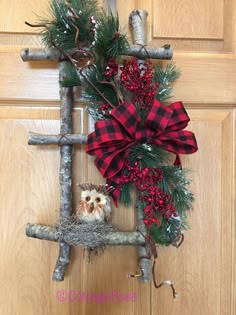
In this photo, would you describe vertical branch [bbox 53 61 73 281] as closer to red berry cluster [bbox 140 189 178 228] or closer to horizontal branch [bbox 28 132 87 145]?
horizontal branch [bbox 28 132 87 145]

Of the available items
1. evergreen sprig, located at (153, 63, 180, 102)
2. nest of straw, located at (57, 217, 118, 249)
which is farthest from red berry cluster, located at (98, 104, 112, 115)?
nest of straw, located at (57, 217, 118, 249)

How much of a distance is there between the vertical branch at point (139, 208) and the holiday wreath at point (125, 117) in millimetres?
21

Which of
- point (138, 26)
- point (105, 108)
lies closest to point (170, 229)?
point (105, 108)

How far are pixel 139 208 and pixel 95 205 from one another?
98mm

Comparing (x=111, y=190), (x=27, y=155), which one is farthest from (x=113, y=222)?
(x=27, y=155)

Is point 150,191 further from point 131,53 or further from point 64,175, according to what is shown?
point 131,53

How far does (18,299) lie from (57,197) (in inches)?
10.1

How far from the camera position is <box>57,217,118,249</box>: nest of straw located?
63 cm

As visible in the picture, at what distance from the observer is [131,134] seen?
0.64 meters

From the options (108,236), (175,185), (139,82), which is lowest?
(108,236)

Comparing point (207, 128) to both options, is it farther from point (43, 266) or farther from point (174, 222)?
point (43, 266)

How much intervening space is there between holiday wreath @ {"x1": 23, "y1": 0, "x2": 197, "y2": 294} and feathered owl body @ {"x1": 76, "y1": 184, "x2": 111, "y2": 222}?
0.08 feet

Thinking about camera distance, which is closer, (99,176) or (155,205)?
(155,205)

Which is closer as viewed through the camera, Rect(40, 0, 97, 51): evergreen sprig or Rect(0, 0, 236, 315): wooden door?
Rect(40, 0, 97, 51): evergreen sprig
